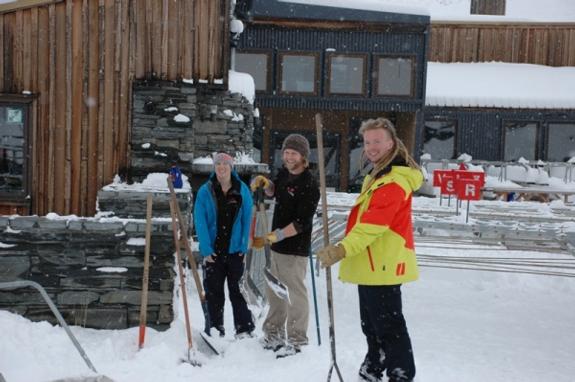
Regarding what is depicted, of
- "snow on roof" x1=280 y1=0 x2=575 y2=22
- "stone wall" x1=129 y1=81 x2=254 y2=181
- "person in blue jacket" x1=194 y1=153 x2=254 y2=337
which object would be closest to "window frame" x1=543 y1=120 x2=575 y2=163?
"snow on roof" x1=280 y1=0 x2=575 y2=22

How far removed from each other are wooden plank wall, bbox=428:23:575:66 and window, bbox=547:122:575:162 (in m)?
2.60

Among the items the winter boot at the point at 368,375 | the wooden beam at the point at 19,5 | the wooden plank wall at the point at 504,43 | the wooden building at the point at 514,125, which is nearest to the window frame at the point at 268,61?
the wooden building at the point at 514,125

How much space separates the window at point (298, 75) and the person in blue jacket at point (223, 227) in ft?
36.8

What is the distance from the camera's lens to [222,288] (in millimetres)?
4891

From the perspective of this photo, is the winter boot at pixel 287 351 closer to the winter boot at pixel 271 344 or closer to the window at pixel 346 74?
the winter boot at pixel 271 344

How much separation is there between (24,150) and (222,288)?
466cm

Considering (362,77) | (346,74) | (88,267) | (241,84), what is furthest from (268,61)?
(88,267)

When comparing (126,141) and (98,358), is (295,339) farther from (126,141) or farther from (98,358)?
(126,141)

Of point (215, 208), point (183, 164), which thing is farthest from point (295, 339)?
point (183, 164)

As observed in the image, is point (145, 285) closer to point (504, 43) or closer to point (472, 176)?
point (472, 176)

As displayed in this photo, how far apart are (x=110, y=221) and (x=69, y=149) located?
3337mm

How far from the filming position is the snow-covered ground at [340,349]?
4.18 m

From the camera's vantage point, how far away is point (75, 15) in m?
7.87

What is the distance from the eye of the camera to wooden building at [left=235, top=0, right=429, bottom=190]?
15023 mm
